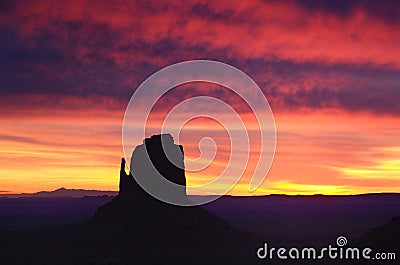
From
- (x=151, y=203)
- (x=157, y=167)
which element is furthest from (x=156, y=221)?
(x=157, y=167)

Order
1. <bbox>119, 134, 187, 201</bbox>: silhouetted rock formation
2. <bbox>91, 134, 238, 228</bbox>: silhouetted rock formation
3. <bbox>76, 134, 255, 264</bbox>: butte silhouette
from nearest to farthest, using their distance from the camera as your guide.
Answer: <bbox>76, 134, 255, 264</bbox>: butte silhouette, <bbox>91, 134, 238, 228</bbox>: silhouetted rock formation, <bbox>119, 134, 187, 201</bbox>: silhouetted rock formation

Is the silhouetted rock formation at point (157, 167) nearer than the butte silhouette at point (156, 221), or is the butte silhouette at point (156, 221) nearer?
the butte silhouette at point (156, 221)

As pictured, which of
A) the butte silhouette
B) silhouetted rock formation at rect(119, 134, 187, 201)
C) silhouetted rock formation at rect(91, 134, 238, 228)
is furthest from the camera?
silhouetted rock formation at rect(119, 134, 187, 201)

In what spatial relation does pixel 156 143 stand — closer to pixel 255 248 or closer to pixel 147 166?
pixel 147 166

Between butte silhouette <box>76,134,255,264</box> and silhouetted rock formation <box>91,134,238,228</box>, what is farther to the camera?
silhouetted rock formation <box>91,134,238,228</box>

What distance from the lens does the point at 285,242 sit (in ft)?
591

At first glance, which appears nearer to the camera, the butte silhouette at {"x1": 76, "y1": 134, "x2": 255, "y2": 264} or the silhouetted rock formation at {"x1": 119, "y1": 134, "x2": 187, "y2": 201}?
the butte silhouette at {"x1": 76, "y1": 134, "x2": 255, "y2": 264}

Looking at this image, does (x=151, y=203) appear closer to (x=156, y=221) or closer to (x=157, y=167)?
(x=156, y=221)

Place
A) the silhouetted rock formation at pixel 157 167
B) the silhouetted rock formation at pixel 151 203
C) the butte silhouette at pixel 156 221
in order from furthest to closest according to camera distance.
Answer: the silhouetted rock formation at pixel 157 167, the silhouetted rock formation at pixel 151 203, the butte silhouette at pixel 156 221

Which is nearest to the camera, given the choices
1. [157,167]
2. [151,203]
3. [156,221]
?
[156,221]

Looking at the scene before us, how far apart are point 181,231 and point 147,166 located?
58.1 ft

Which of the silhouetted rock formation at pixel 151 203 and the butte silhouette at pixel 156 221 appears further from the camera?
the silhouetted rock formation at pixel 151 203

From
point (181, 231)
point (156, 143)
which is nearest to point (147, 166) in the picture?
point (156, 143)

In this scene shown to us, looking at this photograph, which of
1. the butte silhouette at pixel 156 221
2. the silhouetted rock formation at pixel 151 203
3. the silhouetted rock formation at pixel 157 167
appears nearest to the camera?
the butte silhouette at pixel 156 221
